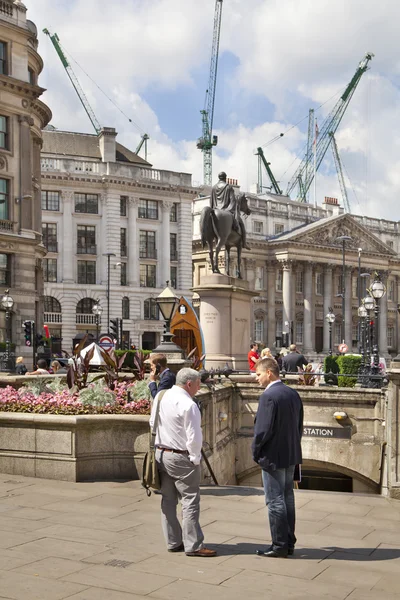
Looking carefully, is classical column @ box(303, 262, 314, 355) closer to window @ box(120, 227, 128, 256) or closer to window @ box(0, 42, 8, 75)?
window @ box(120, 227, 128, 256)

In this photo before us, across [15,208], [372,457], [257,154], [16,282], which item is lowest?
[372,457]

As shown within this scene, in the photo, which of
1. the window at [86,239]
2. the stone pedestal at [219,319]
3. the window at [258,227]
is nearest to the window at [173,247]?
the window at [86,239]

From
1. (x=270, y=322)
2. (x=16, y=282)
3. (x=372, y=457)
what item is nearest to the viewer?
(x=372, y=457)

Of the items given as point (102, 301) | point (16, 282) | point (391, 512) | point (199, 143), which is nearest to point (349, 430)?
point (391, 512)

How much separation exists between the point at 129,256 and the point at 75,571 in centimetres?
6795

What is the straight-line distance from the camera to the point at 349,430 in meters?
22.7

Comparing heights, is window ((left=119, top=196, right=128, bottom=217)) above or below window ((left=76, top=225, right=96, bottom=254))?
above

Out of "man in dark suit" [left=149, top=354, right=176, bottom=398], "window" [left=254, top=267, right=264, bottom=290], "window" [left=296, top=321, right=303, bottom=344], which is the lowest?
"man in dark suit" [left=149, top=354, right=176, bottom=398]

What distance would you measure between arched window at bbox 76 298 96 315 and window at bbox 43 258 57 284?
2.93 m

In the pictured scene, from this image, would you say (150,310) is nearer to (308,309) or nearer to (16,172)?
(16,172)

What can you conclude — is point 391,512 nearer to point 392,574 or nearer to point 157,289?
point 392,574

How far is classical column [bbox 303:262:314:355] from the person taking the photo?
102 metres

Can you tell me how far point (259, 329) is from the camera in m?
99.8

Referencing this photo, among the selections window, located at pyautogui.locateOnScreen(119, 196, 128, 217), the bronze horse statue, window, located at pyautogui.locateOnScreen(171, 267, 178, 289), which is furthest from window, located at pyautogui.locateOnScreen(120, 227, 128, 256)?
the bronze horse statue
